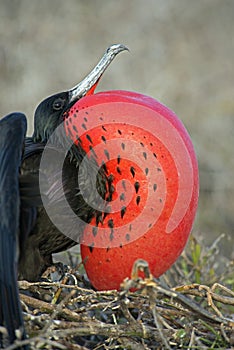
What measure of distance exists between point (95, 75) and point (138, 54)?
12.1 ft

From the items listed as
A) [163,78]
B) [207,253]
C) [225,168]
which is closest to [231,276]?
[207,253]

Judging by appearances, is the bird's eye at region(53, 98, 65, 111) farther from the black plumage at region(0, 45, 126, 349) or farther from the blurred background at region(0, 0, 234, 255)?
the blurred background at region(0, 0, 234, 255)

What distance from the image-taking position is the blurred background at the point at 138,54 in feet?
17.3

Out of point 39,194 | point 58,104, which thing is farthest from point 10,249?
point 58,104

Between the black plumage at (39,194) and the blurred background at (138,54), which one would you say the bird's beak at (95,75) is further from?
the blurred background at (138,54)

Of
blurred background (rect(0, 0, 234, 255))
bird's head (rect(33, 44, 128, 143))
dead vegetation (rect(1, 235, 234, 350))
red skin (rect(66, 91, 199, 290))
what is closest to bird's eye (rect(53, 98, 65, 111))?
bird's head (rect(33, 44, 128, 143))

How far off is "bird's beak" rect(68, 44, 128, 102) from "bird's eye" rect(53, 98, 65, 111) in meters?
0.02

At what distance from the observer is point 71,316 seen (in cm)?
171

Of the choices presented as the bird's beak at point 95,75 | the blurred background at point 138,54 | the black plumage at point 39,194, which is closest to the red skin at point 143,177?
the black plumage at point 39,194

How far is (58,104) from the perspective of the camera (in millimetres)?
2021

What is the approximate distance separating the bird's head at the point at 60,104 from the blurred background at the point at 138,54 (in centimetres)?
299

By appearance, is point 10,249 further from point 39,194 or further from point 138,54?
point 138,54

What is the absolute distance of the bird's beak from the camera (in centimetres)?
196

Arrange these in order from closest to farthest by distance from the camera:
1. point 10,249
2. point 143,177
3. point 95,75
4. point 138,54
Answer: point 10,249 < point 143,177 < point 95,75 < point 138,54
